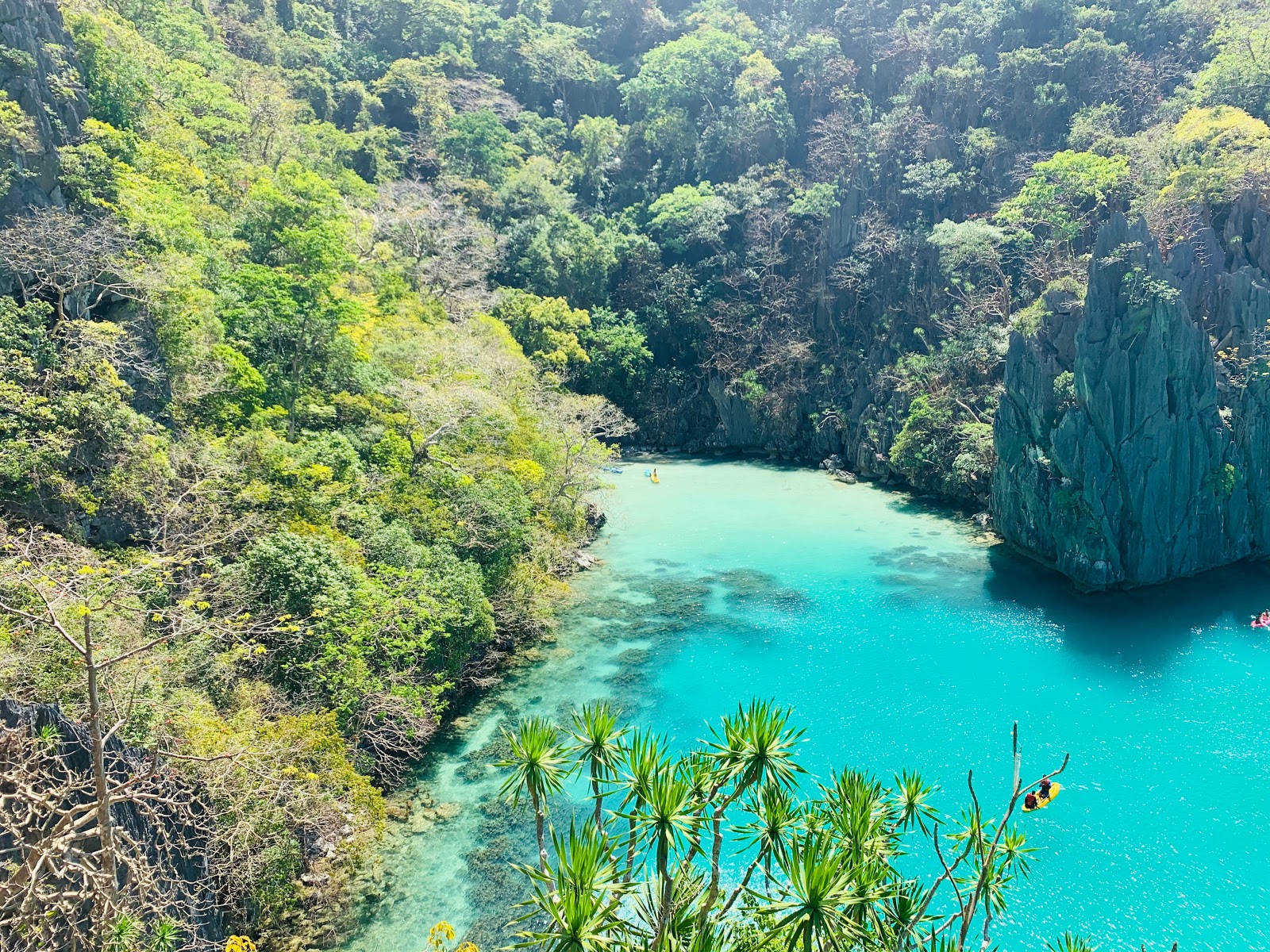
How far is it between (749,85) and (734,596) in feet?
119

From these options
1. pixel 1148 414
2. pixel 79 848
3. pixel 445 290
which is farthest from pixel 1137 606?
pixel 445 290

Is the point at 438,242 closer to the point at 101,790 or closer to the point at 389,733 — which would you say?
the point at 389,733

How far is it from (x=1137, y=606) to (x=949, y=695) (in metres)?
8.99

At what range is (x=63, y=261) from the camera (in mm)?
14102

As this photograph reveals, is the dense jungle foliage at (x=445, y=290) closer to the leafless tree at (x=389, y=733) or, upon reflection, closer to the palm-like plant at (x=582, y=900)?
the leafless tree at (x=389, y=733)

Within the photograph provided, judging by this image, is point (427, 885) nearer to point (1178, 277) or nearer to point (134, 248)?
point (134, 248)

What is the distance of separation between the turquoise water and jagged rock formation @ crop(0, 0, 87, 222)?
1381 cm

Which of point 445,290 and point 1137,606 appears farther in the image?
point 445,290

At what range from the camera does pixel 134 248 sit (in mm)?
16359

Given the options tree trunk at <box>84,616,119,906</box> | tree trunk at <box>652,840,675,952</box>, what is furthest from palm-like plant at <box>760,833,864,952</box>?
tree trunk at <box>84,616,119,906</box>

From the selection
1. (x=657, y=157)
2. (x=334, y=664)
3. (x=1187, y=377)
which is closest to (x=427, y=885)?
(x=334, y=664)

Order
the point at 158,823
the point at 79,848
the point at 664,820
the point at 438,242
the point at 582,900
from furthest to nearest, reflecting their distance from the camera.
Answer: the point at 438,242 < the point at 158,823 < the point at 79,848 < the point at 664,820 < the point at 582,900

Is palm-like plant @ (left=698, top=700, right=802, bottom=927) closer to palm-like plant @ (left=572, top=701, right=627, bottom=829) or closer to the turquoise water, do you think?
palm-like plant @ (left=572, top=701, right=627, bottom=829)

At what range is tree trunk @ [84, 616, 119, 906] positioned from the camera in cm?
766
